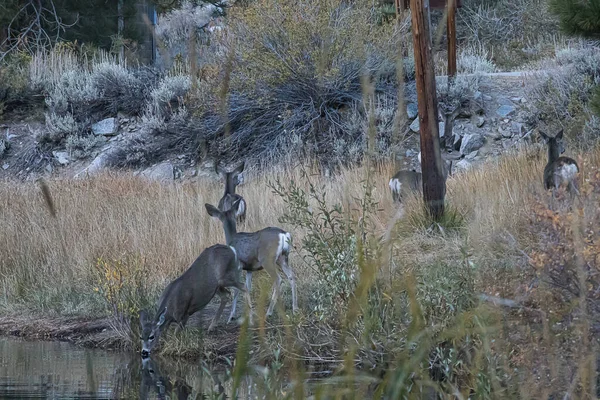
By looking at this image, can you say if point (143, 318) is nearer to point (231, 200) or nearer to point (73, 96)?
point (231, 200)

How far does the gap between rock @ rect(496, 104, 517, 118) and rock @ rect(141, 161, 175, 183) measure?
23.2ft

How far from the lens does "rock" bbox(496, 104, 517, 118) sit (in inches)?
835

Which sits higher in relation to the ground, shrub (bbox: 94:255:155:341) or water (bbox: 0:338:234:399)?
shrub (bbox: 94:255:155:341)

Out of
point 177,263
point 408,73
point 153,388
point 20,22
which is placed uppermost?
point 20,22

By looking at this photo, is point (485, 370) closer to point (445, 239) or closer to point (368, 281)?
point (368, 281)

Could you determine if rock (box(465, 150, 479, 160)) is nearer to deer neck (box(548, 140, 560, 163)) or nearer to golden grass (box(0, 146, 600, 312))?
golden grass (box(0, 146, 600, 312))

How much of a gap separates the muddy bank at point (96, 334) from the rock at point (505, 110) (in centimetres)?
1194

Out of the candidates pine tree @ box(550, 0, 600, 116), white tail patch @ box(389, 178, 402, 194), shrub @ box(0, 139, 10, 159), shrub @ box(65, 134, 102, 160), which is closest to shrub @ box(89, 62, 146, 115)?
shrub @ box(65, 134, 102, 160)

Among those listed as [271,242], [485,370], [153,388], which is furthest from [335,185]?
[485,370]

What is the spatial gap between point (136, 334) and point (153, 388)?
1.86 m

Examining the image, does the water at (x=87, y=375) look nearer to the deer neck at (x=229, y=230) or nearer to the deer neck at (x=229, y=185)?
the deer neck at (x=229, y=230)

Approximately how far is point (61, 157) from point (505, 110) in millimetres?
10035

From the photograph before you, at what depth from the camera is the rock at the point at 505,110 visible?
2120cm

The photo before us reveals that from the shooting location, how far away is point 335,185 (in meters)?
15.4
